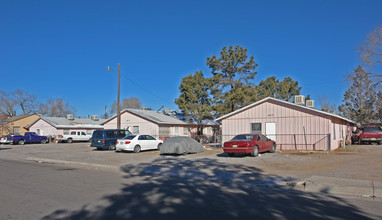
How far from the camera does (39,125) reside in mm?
46250

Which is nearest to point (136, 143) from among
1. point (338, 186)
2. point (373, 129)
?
point (338, 186)

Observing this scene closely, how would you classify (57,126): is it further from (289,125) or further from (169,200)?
(169,200)

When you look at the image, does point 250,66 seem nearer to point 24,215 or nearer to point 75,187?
point 75,187

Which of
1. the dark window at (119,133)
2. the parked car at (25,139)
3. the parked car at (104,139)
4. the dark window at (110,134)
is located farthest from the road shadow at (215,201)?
the parked car at (25,139)

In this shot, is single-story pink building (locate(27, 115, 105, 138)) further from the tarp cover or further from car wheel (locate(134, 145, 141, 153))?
the tarp cover

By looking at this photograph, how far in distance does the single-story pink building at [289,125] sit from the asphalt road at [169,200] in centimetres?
1111

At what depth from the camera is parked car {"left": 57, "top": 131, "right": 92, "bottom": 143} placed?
3981 cm

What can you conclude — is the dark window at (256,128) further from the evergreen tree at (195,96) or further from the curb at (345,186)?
the curb at (345,186)

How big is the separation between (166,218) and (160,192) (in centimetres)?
274

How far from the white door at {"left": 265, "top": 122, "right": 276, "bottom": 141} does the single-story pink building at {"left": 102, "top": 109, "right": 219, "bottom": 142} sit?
11964mm

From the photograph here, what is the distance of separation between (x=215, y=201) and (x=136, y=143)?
15649 millimetres

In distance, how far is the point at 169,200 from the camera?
7.53 m

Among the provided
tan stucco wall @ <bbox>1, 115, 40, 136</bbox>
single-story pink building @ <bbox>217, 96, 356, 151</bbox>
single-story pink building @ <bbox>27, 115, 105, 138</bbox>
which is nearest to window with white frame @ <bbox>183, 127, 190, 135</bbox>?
single-story pink building @ <bbox>217, 96, 356, 151</bbox>

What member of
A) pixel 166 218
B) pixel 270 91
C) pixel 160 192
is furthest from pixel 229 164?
pixel 270 91
